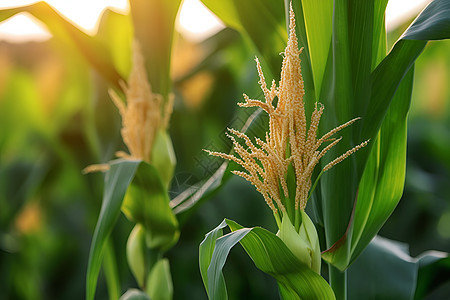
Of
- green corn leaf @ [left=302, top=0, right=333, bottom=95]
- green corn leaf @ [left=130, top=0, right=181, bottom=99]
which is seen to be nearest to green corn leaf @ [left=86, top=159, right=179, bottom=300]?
green corn leaf @ [left=130, top=0, right=181, bottom=99]

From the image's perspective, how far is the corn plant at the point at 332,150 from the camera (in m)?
0.49

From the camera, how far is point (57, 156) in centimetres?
141

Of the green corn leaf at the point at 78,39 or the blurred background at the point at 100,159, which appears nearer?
the green corn leaf at the point at 78,39

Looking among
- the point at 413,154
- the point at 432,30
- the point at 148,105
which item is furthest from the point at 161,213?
the point at 413,154

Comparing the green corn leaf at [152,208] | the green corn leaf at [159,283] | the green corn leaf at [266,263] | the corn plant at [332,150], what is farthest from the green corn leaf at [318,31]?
the green corn leaf at [159,283]

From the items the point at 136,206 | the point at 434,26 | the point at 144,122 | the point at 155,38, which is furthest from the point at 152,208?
the point at 434,26

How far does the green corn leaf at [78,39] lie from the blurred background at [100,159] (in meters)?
0.24

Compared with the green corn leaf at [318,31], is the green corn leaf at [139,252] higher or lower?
lower

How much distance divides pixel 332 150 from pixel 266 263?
0.13 m

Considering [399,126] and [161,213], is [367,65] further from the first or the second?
[161,213]

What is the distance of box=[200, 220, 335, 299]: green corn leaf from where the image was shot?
469 millimetres

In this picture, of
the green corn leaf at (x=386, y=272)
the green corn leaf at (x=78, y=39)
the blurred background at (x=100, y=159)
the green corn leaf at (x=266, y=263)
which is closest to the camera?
the green corn leaf at (x=266, y=263)

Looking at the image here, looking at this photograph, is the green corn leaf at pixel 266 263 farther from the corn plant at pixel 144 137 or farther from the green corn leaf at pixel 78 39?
the green corn leaf at pixel 78 39

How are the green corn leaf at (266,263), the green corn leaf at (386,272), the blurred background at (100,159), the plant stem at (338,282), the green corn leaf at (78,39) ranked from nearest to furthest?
the green corn leaf at (266,263)
the plant stem at (338,282)
the green corn leaf at (386,272)
the green corn leaf at (78,39)
the blurred background at (100,159)
